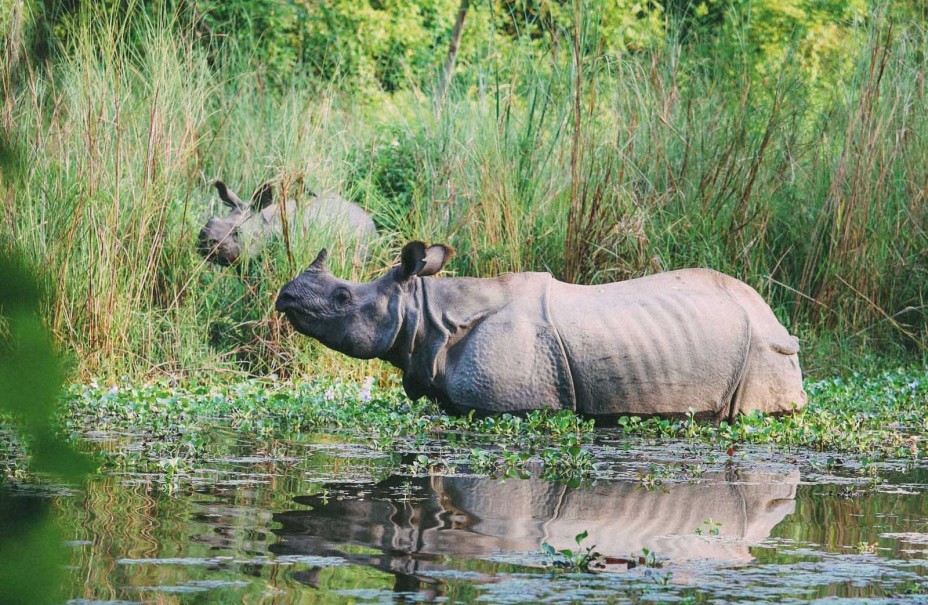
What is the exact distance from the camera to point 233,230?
344 inches

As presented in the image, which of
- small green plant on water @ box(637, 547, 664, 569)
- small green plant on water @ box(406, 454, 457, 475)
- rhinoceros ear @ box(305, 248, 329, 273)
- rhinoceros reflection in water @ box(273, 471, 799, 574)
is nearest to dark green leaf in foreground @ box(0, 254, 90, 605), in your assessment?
rhinoceros reflection in water @ box(273, 471, 799, 574)

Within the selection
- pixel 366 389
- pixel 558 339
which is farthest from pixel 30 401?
pixel 366 389

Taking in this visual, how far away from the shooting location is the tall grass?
7492 millimetres

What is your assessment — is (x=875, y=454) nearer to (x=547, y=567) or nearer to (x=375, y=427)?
(x=375, y=427)

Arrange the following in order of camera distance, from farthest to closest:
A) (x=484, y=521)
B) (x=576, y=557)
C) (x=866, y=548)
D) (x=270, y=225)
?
(x=270, y=225)
(x=484, y=521)
(x=866, y=548)
(x=576, y=557)

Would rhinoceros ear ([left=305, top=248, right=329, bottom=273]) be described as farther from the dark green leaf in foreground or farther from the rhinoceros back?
the dark green leaf in foreground

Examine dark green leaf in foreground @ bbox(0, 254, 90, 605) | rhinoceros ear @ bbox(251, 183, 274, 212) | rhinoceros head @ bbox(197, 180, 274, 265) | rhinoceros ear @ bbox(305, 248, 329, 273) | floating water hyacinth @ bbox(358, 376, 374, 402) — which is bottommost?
floating water hyacinth @ bbox(358, 376, 374, 402)

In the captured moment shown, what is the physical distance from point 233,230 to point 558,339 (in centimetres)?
341

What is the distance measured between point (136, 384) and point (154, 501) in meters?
3.27

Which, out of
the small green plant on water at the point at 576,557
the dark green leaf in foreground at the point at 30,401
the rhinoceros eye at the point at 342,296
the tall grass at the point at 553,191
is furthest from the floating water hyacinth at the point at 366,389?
the dark green leaf in foreground at the point at 30,401

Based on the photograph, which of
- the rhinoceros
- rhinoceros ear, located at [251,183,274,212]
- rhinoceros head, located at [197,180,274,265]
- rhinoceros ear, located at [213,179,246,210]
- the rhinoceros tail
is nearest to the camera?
the rhinoceros

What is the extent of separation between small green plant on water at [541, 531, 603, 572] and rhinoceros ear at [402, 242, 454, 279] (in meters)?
3.08

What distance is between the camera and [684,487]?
4.56m

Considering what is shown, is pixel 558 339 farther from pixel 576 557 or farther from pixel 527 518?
pixel 576 557
